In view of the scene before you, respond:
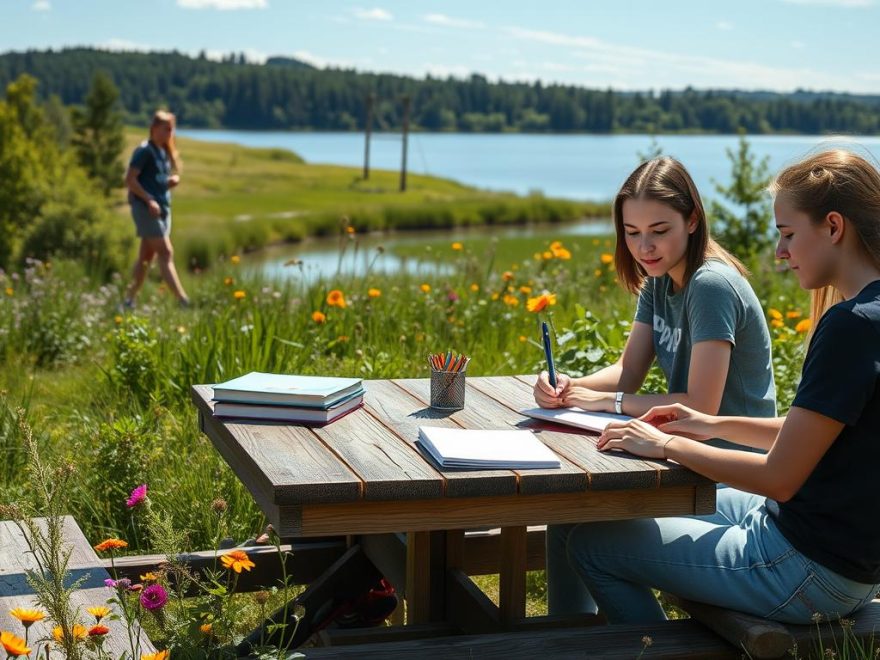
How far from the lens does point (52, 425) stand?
5094 millimetres

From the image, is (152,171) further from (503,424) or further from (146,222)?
(503,424)

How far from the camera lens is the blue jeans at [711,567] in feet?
7.67

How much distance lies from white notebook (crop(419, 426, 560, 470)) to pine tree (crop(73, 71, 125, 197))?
44.7 meters

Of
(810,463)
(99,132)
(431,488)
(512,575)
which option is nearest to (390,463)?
(431,488)

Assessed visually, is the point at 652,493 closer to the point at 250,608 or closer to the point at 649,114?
the point at 250,608

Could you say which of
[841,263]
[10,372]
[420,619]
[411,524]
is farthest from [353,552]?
[10,372]

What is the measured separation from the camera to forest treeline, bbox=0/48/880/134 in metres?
136

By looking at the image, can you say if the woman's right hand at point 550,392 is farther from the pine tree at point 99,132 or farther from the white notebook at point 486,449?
the pine tree at point 99,132

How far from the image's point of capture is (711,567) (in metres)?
2.41

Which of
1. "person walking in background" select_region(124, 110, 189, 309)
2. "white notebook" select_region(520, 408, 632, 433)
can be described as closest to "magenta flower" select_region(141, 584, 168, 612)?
"white notebook" select_region(520, 408, 632, 433)

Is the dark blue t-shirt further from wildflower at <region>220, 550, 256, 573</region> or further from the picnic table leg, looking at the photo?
wildflower at <region>220, 550, 256, 573</region>

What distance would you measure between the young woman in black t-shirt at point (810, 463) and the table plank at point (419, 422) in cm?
37

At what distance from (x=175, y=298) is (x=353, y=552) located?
6.05m

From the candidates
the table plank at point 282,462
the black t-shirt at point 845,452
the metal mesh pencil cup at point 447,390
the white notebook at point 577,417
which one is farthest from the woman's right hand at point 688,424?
the table plank at point 282,462
